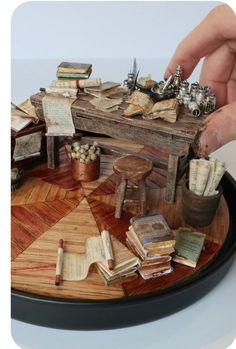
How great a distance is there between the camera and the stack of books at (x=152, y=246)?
2.27 metres

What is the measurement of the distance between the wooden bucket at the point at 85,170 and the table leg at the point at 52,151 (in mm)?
182

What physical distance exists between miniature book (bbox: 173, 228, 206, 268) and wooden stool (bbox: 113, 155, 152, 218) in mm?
318

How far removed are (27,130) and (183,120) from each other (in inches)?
40.1

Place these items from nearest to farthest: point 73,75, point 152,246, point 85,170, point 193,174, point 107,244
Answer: point 152,246 → point 107,244 → point 193,174 → point 85,170 → point 73,75

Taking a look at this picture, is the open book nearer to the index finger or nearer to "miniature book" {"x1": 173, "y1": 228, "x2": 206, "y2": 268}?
the index finger

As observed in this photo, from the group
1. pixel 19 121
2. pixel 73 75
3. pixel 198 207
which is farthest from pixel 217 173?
pixel 19 121

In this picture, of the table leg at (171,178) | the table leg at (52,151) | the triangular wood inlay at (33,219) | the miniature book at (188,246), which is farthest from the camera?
the table leg at (52,151)

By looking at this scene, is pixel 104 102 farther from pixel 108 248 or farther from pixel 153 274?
pixel 153 274

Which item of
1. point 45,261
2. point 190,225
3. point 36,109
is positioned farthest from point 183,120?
point 45,261

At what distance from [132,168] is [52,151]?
76cm

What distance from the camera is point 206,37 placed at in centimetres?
274

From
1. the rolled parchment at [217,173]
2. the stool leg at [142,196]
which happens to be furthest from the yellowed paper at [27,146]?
the rolled parchment at [217,173]

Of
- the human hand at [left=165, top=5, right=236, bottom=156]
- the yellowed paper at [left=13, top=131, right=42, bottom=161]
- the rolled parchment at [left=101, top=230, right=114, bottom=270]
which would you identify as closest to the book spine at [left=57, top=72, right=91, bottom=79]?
the yellowed paper at [left=13, top=131, right=42, bottom=161]

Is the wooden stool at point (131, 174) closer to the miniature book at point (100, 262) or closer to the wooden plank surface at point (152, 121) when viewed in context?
the wooden plank surface at point (152, 121)
